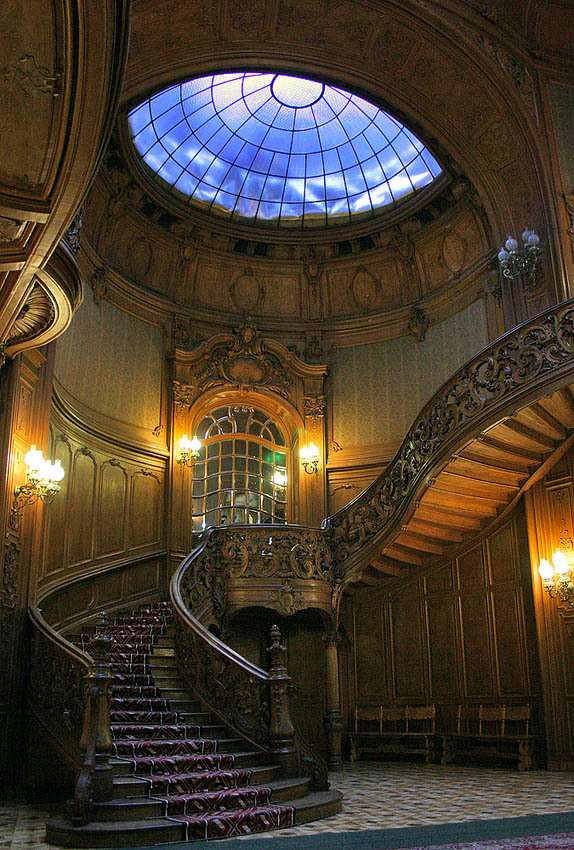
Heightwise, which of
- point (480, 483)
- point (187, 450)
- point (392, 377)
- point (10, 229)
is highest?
point (392, 377)

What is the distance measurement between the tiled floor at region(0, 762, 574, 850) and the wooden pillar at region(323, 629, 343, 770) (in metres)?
0.57

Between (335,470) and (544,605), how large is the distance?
189 inches

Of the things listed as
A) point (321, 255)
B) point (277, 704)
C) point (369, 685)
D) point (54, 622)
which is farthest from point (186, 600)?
point (321, 255)

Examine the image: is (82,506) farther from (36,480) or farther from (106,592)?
(36,480)

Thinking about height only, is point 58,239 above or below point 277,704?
above

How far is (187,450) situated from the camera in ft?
44.6

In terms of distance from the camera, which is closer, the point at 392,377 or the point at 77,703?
the point at 77,703

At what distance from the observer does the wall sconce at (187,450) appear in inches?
534

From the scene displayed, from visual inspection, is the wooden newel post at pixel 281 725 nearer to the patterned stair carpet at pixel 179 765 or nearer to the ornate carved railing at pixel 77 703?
the patterned stair carpet at pixel 179 765

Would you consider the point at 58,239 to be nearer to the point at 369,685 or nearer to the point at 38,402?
the point at 38,402

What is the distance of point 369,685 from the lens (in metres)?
12.4

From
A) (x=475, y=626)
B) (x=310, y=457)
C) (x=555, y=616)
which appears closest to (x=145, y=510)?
(x=310, y=457)

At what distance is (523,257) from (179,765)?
828cm

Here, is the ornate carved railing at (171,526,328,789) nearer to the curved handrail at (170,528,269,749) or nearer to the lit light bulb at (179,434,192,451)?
the curved handrail at (170,528,269,749)
